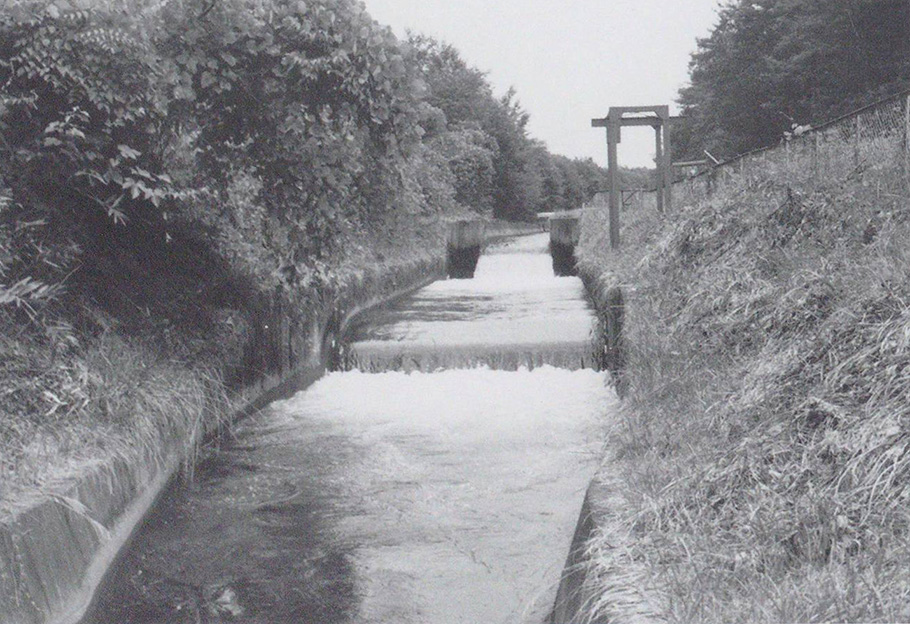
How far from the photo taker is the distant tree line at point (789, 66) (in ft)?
107

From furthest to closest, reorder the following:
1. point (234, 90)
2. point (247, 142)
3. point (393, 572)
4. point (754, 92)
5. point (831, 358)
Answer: point (754, 92)
point (247, 142)
point (234, 90)
point (393, 572)
point (831, 358)

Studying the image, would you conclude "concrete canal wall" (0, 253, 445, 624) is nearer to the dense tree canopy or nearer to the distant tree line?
the dense tree canopy

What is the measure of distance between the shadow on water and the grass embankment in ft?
5.45

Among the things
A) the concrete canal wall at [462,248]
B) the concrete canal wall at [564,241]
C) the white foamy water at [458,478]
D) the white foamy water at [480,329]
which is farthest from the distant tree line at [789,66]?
the white foamy water at [458,478]

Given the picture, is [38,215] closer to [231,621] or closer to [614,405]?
[231,621]

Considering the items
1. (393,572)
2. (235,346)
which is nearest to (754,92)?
(235,346)

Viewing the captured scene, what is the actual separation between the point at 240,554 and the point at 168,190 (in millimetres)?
2857

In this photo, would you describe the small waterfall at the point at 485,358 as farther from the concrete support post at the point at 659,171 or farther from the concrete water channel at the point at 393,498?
the concrete support post at the point at 659,171

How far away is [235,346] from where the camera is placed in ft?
27.2

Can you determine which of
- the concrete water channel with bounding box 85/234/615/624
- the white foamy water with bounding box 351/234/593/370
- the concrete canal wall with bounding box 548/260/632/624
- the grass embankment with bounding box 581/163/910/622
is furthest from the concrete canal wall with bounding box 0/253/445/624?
the grass embankment with bounding box 581/163/910/622

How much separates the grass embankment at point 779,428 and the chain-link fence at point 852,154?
0.14m

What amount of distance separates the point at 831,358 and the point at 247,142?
527 cm

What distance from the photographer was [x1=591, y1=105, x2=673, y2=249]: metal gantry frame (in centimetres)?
1409

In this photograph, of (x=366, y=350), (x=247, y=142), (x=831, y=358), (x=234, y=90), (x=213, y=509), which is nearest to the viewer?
(x=831, y=358)
